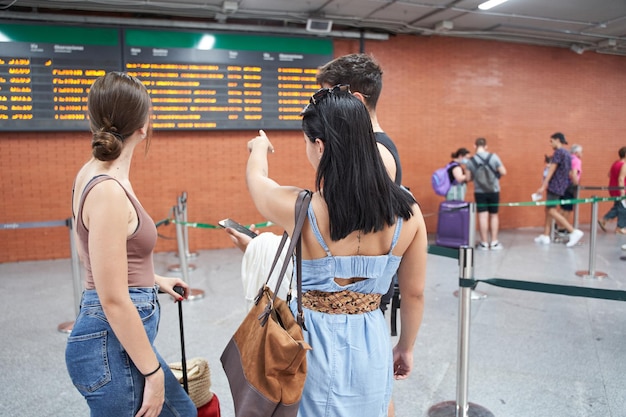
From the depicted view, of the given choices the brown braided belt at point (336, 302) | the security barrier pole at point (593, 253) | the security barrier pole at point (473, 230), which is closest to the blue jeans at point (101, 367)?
the brown braided belt at point (336, 302)

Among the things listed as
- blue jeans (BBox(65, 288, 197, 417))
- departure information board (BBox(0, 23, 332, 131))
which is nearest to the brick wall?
departure information board (BBox(0, 23, 332, 131))

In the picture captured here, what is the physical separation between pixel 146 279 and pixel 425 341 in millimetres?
3091

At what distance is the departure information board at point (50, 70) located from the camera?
6.74 meters

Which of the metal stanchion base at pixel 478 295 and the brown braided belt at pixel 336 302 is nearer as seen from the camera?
the brown braided belt at pixel 336 302

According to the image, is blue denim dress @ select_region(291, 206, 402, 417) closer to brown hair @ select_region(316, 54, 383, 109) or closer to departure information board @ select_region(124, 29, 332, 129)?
brown hair @ select_region(316, 54, 383, 109)

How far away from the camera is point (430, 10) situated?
7617 millimetres

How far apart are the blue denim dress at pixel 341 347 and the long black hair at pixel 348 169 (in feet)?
0.31

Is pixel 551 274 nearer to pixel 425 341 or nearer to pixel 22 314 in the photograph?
pixel 425 341

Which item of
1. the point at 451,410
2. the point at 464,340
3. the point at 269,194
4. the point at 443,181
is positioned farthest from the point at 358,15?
the point at 269,194

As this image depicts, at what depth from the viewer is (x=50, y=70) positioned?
6.89 m

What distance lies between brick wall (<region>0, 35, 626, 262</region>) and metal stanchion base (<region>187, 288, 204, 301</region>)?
2417mm

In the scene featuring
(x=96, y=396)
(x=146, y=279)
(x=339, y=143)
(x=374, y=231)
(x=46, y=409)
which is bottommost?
(x=46, y=409)

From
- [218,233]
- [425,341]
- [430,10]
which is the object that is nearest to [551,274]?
[425,341]

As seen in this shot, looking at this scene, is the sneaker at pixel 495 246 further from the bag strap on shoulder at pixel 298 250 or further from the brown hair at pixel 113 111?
the brown hair at pixel 113 111
